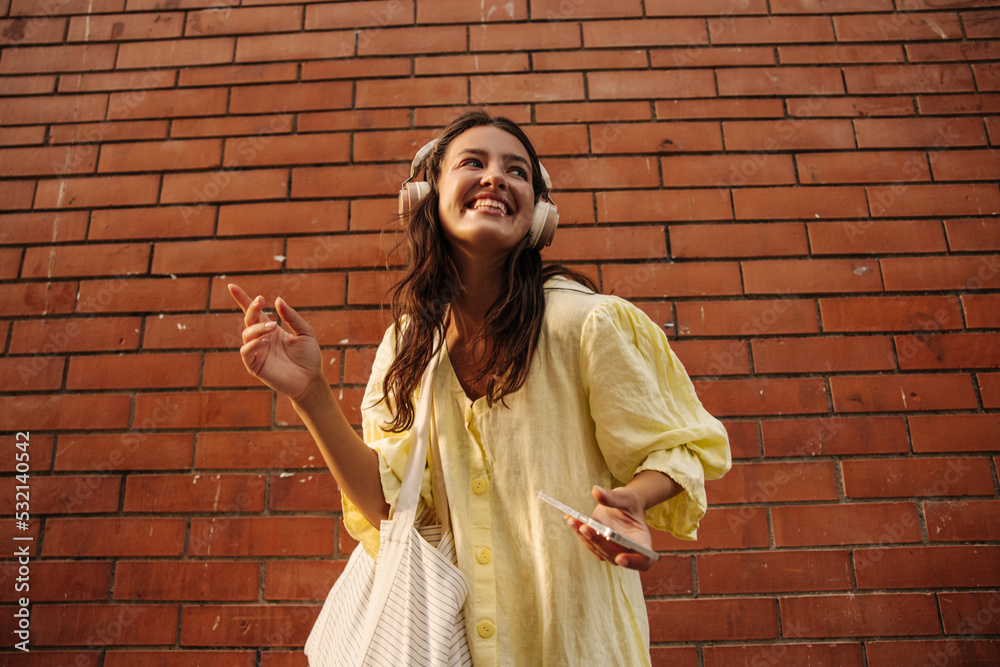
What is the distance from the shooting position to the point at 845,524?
1.67 meters

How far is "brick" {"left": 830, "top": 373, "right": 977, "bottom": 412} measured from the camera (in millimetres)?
1742

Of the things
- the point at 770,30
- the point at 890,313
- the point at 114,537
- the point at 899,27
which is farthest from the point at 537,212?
the point at 899,27

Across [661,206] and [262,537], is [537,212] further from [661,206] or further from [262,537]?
[262,537]

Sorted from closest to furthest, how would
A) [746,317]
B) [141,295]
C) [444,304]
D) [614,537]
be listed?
[614,537] < [444,304] < [746,317] < [141,295]

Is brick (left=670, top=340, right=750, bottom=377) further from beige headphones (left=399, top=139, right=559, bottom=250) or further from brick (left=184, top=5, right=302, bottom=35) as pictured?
brick (left=184, top=5, right=302, bottom=35)

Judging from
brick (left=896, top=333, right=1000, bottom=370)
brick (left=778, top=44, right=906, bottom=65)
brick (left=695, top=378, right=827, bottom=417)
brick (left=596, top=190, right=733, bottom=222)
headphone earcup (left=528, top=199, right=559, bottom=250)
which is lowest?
brick (left=695, top=378, right=827, bottom=417)

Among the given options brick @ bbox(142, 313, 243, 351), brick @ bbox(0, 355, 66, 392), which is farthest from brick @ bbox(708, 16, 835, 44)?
brick @ bbox(0, 355, 66, 392)

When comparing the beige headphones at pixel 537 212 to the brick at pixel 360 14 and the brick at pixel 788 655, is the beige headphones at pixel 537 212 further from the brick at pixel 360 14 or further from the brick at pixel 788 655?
the brick at pixel 788 655

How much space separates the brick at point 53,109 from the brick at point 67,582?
148cm

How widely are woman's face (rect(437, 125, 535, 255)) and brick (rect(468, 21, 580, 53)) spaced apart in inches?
29.1

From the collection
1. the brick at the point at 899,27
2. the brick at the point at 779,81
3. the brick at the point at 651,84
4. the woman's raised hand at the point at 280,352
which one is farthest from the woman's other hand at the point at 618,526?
the brick at the point at 899,27

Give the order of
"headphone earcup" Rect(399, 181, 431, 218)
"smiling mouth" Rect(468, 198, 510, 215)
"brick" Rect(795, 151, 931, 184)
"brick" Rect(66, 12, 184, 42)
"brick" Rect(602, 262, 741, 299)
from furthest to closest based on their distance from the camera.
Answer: "brick" Rect(66, 12, 184, 42), "brick" Rect(795, 151, 931, 184), "brick" Rect(602, 262, 741, 299), "headphone earcup" Rect(399, 181, 431, 218), "smiling mouth" Rect(468, 198, 510, 215)

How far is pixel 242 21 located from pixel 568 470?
6.52 ft

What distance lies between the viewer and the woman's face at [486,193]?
1308 millimetres
